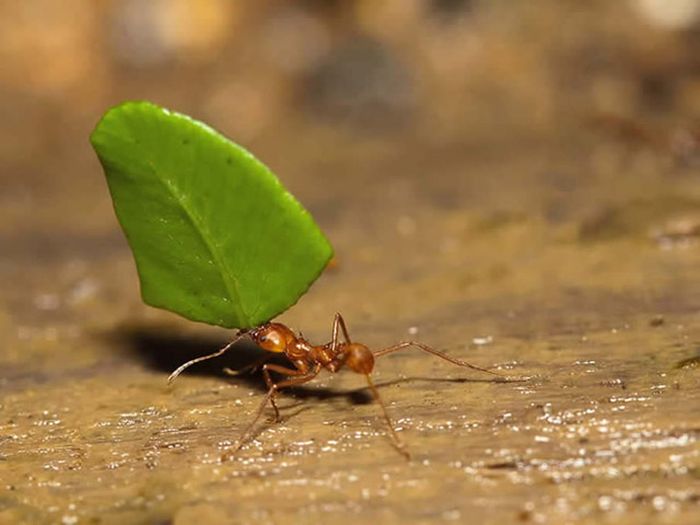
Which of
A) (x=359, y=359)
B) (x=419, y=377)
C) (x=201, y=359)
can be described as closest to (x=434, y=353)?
(x=419, y=377)

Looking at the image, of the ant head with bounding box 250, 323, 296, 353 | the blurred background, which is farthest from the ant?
the blurred background

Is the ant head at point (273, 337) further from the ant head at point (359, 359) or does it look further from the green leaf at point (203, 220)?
the ant head at point (359, 359)

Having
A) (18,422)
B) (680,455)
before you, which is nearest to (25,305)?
(18,422)

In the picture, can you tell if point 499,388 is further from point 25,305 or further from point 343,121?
point 343,121

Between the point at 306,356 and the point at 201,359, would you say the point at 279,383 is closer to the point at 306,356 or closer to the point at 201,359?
the point at 306,356

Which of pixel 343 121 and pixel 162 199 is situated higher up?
pixel 343 121
